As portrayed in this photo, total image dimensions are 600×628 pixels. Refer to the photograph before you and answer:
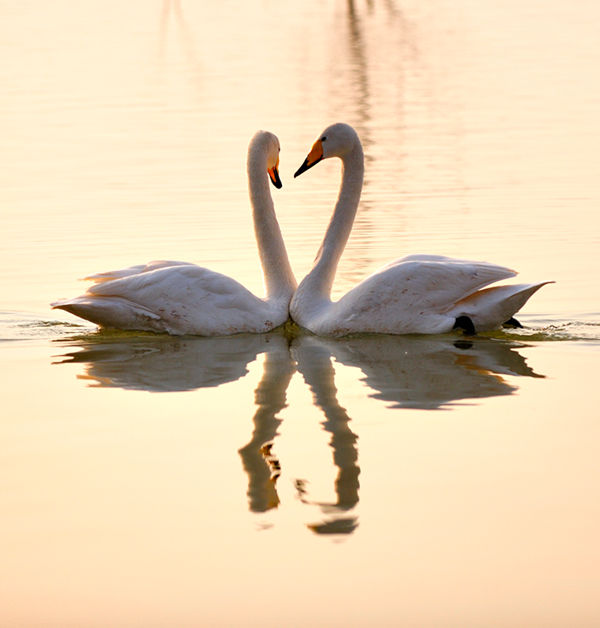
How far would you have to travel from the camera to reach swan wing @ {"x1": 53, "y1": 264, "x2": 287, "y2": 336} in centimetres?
1007

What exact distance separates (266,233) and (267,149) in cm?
67

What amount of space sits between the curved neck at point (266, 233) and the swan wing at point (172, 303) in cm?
70

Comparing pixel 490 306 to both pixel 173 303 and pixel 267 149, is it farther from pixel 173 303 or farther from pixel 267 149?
pixel 267 149

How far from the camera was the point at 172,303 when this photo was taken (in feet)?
33.0

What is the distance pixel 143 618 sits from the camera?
5.10 metres

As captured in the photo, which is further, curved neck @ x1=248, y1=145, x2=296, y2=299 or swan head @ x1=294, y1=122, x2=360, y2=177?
curved neck @ x1=248, y1=145, x2=296, y2=299

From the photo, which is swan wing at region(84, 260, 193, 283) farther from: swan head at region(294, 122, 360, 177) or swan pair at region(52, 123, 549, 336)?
swan head at region(294, 122, 360, 177)

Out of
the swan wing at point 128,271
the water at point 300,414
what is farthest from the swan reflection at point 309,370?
the swan wing at point 128,271

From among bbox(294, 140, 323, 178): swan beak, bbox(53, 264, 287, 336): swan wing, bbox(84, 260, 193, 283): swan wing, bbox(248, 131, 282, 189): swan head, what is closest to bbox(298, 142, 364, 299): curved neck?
bbox(294, 140, 323, 178): swan beak

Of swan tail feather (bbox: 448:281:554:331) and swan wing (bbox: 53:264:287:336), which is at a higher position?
swan wing (bbox: 53:264:287:336)

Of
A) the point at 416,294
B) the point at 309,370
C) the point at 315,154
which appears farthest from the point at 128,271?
the point at 416,294

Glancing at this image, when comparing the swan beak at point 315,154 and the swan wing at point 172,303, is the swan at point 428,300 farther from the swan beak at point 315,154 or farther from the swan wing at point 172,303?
the swan beak at point 315,154

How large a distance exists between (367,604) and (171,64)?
32212mm

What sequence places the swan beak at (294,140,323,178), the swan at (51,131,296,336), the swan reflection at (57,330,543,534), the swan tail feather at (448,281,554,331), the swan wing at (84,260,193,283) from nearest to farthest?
1. the swan reflection at (57,330,543,534)
2. the swan tail feather at (448,281,554,331)
3. the swan at (51,131,296,336)
4. the swan wing at (84,260,193,283)
5. the swan beak at (294,140,323,178)
